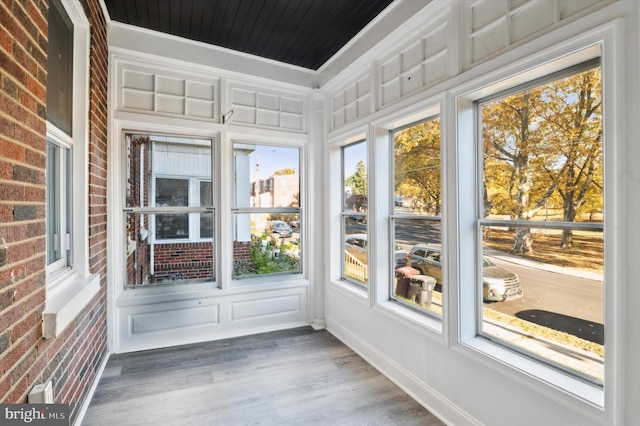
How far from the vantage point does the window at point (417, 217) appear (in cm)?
253

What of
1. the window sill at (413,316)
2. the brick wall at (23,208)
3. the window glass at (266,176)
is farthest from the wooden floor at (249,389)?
the window glass at (266,176)

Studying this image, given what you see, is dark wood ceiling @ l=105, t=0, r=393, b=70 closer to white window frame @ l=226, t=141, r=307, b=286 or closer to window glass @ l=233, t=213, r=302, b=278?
white window frame @ l=226, t=141, r=307, b=286

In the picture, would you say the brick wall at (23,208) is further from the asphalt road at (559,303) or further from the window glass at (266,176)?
the asphalt road at (559,303)

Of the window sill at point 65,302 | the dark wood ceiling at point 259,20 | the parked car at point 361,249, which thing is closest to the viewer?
the window sill at point 65,302

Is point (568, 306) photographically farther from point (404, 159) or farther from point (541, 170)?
point (404, 159)

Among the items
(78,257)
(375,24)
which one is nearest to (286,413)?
(78,257)

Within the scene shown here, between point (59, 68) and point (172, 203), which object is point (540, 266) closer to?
point (59, 68)

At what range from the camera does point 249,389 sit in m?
2.55

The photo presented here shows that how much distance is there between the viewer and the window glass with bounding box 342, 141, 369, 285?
343 cm

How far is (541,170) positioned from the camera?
6.03 feet

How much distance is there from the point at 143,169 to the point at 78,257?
129 centimetres

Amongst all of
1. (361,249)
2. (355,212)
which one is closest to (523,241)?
(361,249)

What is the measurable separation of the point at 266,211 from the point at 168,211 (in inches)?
41.6

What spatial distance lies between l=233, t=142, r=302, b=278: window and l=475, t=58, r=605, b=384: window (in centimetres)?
229
